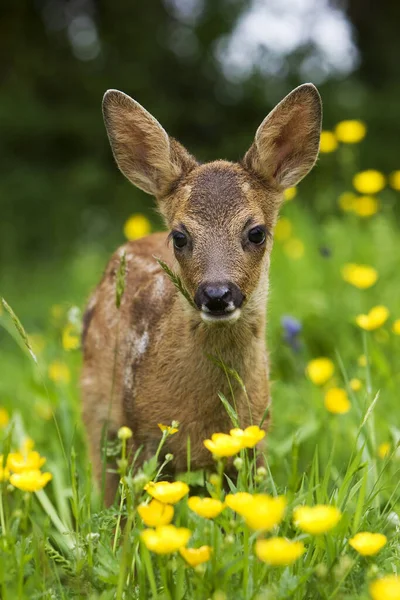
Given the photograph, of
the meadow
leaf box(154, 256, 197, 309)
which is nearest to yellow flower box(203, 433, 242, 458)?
the meadow

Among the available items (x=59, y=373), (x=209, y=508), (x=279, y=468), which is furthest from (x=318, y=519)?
(x=59, y=373)

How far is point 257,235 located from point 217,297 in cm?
44

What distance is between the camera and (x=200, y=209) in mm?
3334

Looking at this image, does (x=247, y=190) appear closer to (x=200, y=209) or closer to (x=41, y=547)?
(x=200, y=209)

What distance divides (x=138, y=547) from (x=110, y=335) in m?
Result: 1.53

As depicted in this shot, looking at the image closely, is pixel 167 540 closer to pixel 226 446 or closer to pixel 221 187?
pixel 226 446

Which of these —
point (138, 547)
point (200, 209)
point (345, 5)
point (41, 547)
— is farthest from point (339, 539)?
point (345, 5)

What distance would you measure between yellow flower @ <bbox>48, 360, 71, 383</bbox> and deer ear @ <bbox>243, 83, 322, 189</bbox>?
1.68 meters

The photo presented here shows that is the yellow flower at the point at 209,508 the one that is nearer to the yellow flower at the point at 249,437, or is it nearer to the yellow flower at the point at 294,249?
the yellow flower at the point at 249,437

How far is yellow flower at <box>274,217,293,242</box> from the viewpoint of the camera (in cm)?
616

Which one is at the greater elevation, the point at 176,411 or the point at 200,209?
the point at 200,209

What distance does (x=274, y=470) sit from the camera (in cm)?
356

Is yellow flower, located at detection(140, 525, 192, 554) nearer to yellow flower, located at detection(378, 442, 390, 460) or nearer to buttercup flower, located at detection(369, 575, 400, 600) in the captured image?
buttercup flower, located at detection(369, 575, 400, 600)

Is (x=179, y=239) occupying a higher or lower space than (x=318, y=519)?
higher
